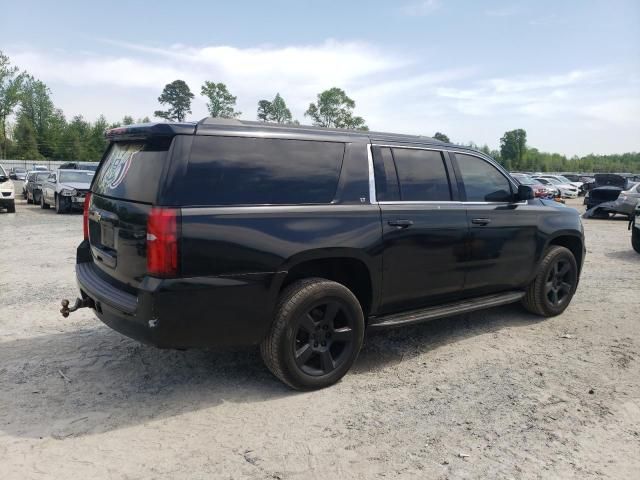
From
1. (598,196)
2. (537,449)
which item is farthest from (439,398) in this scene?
(598,196)

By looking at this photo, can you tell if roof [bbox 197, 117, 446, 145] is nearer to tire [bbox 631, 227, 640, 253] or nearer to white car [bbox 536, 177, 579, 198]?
tire [bbox 631, 227, 640, 253]

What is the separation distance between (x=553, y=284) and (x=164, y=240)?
4373 mm

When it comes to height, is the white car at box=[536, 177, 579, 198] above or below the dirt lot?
above

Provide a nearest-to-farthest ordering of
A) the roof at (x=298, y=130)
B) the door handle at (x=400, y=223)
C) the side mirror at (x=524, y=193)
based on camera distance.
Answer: the roof at (x=298, y=130) → the door handle at (x=400, y=223) → the side mirror at (x=524, y=193)

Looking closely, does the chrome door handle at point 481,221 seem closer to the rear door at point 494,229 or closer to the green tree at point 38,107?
the rear door at point 494,229

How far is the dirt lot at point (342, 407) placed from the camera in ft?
9.73

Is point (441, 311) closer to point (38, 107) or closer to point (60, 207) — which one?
point (60, 207)

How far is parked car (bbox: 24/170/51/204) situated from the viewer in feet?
71.5

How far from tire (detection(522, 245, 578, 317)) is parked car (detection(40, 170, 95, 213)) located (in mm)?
15619

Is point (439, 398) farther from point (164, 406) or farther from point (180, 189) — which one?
point (180, 189)

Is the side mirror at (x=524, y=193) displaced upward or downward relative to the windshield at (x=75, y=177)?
downward

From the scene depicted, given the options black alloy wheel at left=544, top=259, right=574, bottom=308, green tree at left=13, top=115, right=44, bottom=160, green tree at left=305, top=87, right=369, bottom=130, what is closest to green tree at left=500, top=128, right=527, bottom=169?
green tree at left=305, top=87, right=369, bottom=130

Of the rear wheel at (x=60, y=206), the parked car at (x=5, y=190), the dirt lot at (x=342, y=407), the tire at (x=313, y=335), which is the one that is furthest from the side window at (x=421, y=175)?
the parked car at (x=5, y=190)

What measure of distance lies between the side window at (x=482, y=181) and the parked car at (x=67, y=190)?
50.5 ft
